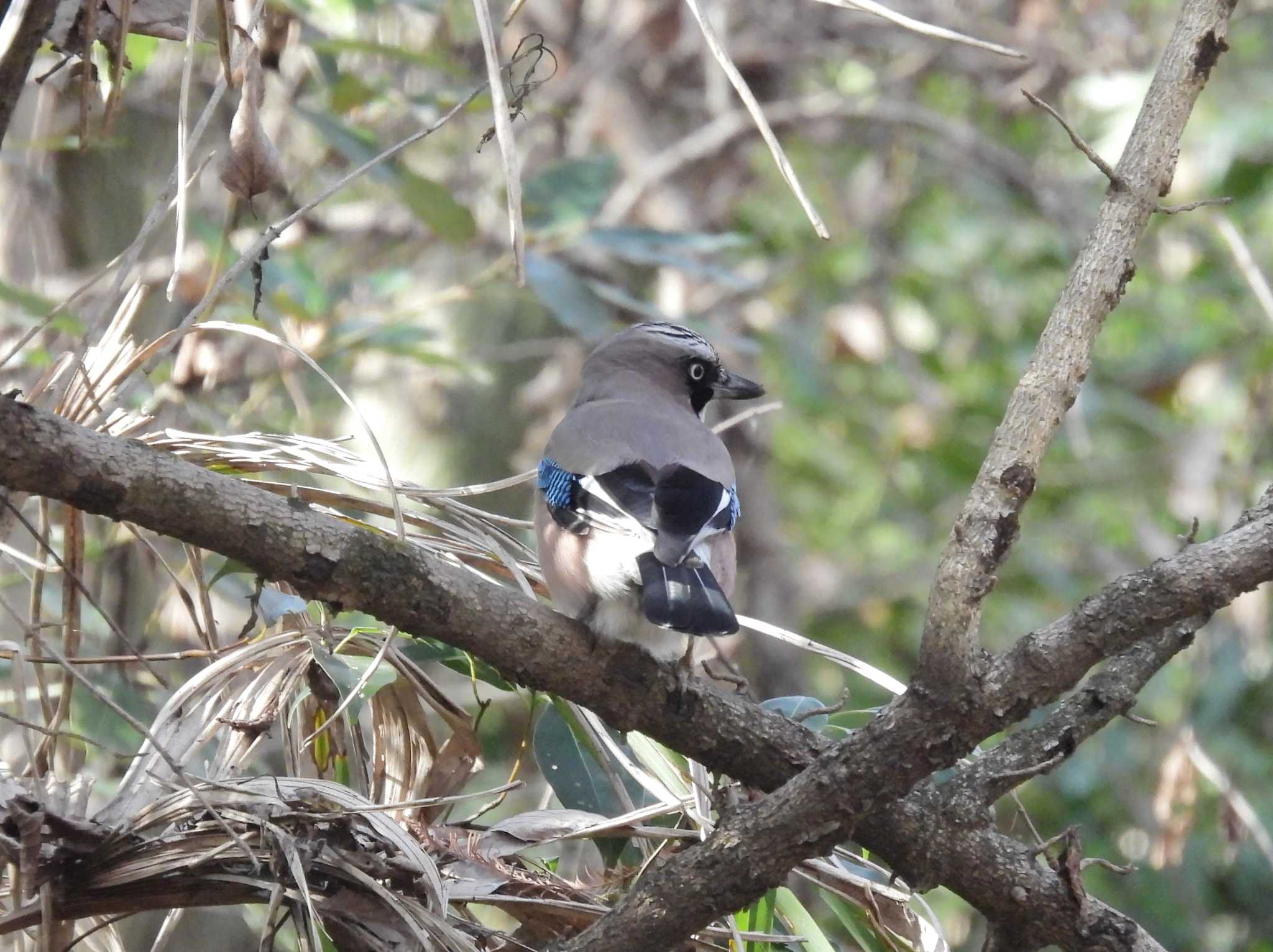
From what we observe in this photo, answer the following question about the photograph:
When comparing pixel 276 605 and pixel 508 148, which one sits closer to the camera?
pixel 508 148

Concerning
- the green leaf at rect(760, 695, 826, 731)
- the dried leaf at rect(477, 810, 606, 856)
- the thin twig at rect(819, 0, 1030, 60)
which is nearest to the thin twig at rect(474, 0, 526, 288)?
the thin twig at rect(819, 0, 1030, 60)

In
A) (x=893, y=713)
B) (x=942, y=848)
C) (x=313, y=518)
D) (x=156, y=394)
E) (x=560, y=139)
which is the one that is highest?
(x=560, y=139)

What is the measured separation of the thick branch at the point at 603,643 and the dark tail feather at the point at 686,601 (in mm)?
135

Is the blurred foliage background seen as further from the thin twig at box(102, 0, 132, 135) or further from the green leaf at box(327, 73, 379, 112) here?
the thin twig at box(102, 0, 132, 135)

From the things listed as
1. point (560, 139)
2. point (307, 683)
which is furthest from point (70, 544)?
point (560, 139)

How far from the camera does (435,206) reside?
439 centimetres

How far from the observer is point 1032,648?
6.61 feet

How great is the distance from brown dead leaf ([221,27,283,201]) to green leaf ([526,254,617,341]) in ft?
7.33

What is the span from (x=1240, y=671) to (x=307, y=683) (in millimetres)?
6028

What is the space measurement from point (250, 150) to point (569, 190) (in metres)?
2.65

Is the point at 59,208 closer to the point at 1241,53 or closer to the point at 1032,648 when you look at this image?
the point at 1032,648

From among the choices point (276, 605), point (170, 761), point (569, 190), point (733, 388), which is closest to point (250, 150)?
point (276, 605)

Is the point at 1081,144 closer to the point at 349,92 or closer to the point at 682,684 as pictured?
the point at 682,684

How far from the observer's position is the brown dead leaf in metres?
2.26
